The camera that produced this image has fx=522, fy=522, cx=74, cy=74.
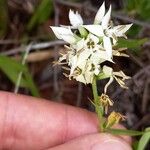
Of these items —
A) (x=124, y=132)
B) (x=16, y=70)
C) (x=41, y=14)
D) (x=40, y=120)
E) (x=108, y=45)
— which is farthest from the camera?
(x=41, y=14)

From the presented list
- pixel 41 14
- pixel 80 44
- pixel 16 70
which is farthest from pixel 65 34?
pixel 41 14

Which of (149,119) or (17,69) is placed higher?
(17,69)

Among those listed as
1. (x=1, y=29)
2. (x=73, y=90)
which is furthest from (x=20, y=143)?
(x=1, y=29)

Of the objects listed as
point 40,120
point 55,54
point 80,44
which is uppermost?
point 80,44

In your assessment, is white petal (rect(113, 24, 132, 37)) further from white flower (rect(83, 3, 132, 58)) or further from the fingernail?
the fingernail

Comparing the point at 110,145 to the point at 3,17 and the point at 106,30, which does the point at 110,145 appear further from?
the point at 3,17

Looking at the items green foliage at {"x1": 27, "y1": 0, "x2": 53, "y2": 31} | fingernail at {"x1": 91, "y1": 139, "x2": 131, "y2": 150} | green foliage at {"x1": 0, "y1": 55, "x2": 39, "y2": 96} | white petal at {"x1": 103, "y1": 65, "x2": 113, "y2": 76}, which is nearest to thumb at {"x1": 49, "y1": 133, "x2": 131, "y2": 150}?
fingernail at {"x1": 91, "y1": 139, "x2": 131, "y2": 150}

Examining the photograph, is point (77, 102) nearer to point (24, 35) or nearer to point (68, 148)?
point (24, 35)
